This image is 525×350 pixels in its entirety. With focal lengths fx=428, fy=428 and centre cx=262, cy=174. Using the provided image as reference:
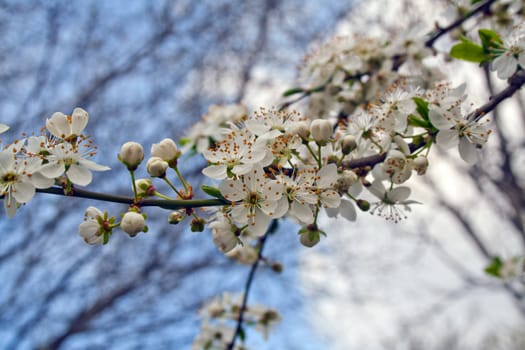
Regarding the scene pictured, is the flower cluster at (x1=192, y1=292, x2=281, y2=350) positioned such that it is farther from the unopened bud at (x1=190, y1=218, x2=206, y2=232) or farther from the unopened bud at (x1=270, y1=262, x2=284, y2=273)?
the unopened bud at (x1=190, y1=218, x2=206, y2=232)

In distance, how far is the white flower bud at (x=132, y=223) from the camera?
93 centimetres

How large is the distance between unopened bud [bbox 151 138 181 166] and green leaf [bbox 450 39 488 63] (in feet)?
2.96

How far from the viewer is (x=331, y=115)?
5.90ft

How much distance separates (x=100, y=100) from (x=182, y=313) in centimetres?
296

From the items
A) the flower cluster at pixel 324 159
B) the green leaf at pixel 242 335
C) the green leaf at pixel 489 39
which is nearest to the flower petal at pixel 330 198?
the flower cluster at pixel 324 159

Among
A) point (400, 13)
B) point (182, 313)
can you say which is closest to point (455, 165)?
point (400, 13)

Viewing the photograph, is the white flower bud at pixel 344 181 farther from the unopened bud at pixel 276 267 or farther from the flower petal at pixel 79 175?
the unopened bud at pixel 276 267

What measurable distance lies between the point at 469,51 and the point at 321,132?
632 mm

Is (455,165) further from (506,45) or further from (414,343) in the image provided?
(414,343)

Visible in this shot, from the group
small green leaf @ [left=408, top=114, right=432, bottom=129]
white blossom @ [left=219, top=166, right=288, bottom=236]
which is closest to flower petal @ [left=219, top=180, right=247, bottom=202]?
white blossom @ [left=219, top=166, right=288, bottom=236]

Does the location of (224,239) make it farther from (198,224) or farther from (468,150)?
(468,150)

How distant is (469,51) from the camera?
1.32m

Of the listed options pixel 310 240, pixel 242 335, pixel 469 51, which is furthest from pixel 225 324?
pixel 469 51

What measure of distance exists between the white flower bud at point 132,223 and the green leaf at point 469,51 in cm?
105
